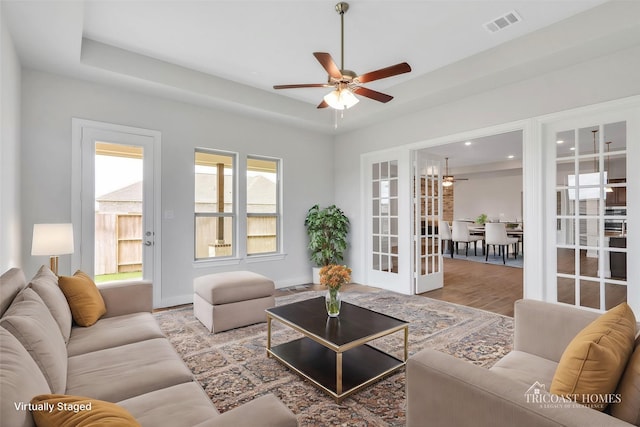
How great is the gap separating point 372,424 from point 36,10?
3742 millimetres

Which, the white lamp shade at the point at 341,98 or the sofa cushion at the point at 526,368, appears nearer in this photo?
the sofa cushion at the point at 526,368

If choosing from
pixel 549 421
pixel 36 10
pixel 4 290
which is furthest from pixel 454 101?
pixel 4 290

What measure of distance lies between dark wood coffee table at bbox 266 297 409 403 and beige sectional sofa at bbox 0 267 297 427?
2.94ft

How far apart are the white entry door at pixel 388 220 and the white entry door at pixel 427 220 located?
0.15 meters

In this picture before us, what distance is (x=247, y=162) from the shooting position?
505 cm

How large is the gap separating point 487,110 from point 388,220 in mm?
2103

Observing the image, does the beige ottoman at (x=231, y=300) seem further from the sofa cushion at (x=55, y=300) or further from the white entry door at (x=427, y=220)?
the white entry door at (x=427, y=220)

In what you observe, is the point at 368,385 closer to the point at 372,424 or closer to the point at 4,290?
the point at 372,424

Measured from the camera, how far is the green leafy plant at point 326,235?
538 cm

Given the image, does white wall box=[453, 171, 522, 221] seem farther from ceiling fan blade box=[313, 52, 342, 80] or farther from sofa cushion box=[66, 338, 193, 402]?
sofa cushion box=[66, 338, 193, 402]

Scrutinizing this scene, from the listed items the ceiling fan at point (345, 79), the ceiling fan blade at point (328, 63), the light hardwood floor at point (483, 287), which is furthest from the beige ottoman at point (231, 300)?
the light hardwood floor at point (483, 287)

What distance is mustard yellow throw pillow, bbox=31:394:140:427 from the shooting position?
860 mm

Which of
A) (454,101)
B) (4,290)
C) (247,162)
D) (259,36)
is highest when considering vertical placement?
(259,36)

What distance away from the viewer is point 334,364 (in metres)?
2.41
